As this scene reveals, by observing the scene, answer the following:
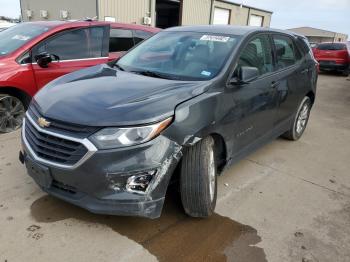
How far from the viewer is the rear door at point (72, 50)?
475cm

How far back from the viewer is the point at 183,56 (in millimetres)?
3477

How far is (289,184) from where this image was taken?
379 centimetres

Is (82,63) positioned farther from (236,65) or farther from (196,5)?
(196,5)

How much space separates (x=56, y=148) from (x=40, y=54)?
264 centimetres

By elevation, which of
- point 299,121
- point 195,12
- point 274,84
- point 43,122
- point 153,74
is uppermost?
point 195,12

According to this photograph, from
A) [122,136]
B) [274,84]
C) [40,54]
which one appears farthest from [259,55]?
[40,54]

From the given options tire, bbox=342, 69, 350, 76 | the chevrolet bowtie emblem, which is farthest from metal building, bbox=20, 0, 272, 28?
the chevrolet bowtie emblem

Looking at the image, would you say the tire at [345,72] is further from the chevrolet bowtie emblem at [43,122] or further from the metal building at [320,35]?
the metal building at [320,35]

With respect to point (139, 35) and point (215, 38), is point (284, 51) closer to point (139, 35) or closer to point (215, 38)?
point (215, 38)

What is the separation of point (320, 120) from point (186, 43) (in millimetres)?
4314

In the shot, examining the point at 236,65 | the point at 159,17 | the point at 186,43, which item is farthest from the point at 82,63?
the point at 159,17

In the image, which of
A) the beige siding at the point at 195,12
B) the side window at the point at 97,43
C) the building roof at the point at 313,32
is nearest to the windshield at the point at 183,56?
the side window at the point at 97,43

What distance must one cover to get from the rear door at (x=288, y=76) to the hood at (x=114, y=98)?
1597 millimetres

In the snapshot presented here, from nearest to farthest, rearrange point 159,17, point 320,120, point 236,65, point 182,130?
point 182,130
point 236,65
point 320,120
point 159,17
